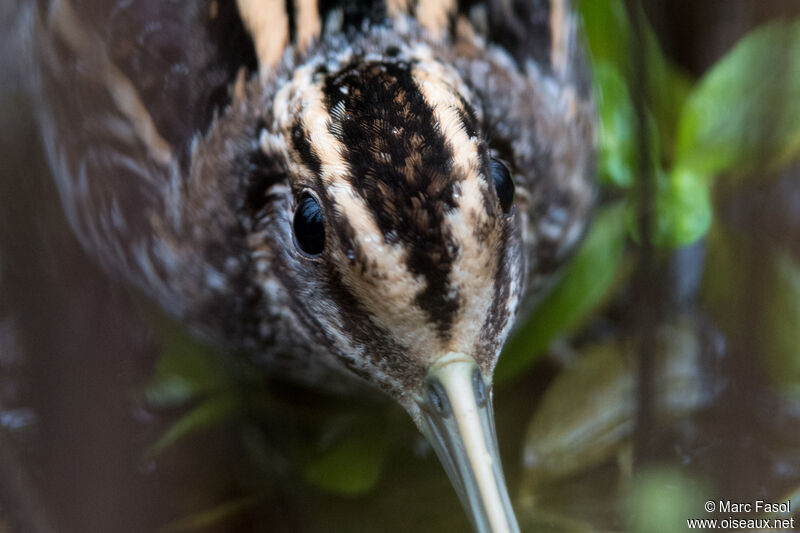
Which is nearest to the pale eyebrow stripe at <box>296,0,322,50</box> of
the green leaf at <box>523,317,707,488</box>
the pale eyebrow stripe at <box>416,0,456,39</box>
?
the pale eyebrow stripe at <box>416,0,456,39</box>

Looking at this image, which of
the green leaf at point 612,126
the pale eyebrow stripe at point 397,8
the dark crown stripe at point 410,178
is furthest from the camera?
the green leaf at point 612,126

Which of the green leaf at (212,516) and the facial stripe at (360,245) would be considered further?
the green leaf at (212,516)

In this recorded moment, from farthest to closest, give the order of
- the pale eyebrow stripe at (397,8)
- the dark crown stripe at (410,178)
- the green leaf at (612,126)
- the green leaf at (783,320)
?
the green leaf at (612,126)
the pale eyebrow stripe at (397,8)
the green leaf at (783,320)
the dark crown stripe at (410,178)

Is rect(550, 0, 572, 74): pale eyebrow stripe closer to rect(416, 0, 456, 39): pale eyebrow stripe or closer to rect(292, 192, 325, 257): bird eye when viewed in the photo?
rect(416, 0, 456, 39): pale eyebrow stripe

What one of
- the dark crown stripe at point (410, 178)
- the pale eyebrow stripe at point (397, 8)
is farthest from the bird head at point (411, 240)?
the pale eyebrow stripe at point (397, 8)

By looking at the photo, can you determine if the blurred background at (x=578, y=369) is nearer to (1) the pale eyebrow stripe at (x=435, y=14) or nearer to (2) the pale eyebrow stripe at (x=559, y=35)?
(2) the pale eyebrow stripe at (x=559, y=35)

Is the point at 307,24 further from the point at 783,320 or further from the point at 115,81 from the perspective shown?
the point at 783,320

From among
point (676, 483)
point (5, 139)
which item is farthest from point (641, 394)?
point (5, 139)
